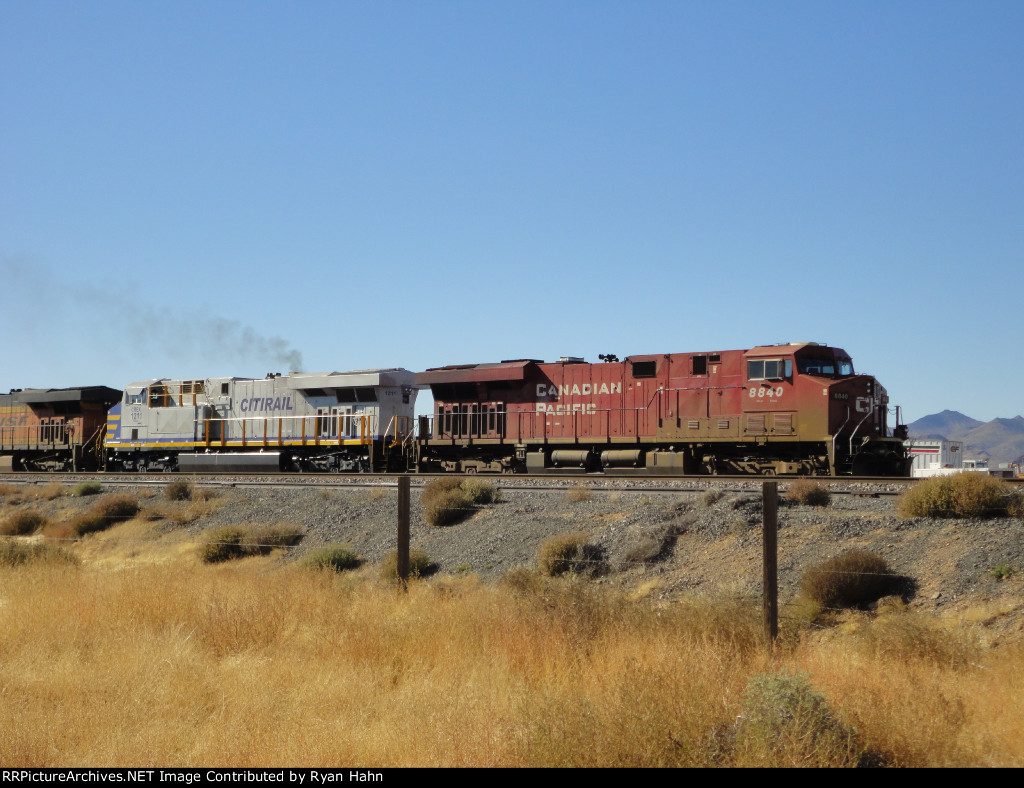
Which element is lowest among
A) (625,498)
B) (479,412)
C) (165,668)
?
(165,668)

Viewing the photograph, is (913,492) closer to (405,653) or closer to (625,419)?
(405,653)

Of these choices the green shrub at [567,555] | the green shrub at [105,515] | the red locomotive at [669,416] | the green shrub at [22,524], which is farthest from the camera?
the red locomotive at [669,416]

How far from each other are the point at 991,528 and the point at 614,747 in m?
7.09

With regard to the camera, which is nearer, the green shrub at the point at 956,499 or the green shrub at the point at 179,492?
the green shrub at the point at 956,499

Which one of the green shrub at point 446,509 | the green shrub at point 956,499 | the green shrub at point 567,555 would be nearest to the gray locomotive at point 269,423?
the green shrub at point 446,509

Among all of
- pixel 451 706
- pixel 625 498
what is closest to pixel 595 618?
pixel 451 706

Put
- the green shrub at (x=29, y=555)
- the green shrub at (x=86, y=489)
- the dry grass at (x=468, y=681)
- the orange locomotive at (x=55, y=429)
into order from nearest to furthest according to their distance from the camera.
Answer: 1. the dry grass at (x=468, y=681)
2. the green shrub at (x=29, y=555)
3. the green shrub at (x=86, y=489)
4. the orange locomotive at (x=55, y=429)

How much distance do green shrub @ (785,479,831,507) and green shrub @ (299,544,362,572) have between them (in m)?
6.76

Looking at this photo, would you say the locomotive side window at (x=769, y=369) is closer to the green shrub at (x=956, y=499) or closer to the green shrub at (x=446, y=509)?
the green shrub at (x=446, y=509)

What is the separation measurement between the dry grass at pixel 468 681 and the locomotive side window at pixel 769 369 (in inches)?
510

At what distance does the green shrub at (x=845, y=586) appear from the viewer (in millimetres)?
9422

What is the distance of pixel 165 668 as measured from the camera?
8336 millimetres

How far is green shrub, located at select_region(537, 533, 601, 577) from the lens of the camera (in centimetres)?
1161

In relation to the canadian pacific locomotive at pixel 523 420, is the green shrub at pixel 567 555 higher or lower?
lower
